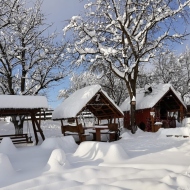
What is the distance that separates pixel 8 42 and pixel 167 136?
535 inches

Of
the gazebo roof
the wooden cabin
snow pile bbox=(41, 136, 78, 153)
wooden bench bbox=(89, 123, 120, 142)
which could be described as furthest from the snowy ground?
the wooden cabin

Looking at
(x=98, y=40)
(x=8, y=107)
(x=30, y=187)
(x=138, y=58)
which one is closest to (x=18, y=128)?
(x=8, y=107)

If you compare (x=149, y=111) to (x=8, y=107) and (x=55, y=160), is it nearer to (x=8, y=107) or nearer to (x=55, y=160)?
(x=8, y=107)

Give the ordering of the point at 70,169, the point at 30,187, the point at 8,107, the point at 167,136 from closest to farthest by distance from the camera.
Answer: the point at 30,187 → the point at 70,169 → the point at 8,107 → the point at 167,136

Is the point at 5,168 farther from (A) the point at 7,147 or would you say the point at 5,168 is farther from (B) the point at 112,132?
(B) the point at 112,132

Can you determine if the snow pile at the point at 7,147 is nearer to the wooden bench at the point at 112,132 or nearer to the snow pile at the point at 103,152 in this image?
the snow pile at the point at 103,152

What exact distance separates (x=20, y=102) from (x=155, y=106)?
550 inches

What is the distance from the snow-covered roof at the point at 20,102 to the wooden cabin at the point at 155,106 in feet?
34.9

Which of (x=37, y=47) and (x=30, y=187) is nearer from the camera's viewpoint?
(x=30, y=187)

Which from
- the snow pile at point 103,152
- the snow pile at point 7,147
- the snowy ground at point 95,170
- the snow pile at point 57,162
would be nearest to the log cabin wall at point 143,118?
the snowy ground at point 95,170

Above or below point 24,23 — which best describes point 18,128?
below

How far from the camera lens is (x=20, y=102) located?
13.5 metres

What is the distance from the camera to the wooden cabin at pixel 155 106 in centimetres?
2139

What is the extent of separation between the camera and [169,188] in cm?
566
